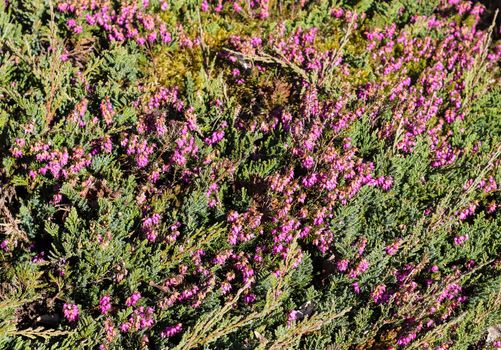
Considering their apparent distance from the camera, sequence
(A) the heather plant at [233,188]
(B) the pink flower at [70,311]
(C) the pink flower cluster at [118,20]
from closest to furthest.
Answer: (B) the pink flower at [70,311] < (A) the heather plant at [233,188] < (C) the pink flower cluster at [118,20]

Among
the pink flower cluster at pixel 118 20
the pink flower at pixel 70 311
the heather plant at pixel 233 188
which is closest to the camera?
the pink flower at pixel 70 311

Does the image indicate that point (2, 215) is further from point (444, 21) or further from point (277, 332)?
point (444, 21)

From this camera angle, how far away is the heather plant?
376 centimetres

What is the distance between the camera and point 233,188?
4426 millimetres

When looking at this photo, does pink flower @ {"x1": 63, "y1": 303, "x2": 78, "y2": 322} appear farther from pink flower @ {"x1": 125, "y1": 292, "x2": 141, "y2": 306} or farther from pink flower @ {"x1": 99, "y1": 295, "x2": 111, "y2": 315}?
pink flower @ {"x1": 125, "y1": 292, "x2": 141, "y2": 306}

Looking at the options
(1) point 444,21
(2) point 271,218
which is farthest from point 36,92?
(1) point 444,21

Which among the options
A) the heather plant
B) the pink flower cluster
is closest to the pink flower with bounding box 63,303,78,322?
the heather plant

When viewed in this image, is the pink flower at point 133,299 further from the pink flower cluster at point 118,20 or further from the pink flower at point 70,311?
the pink flower cluster at point 118,20

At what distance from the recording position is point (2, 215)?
4.00 metres

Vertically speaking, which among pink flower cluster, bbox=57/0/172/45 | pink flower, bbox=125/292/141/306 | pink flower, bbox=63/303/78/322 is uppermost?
pink flower cluster, bbox=57/0/172/45

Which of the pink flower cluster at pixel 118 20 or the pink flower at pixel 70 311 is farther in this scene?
the pink flower cluster at pixel 118 20

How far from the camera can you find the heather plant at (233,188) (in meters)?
3.76

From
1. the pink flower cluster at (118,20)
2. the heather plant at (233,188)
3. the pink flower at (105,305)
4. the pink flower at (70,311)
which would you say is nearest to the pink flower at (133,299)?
the heather plant at (233,188)

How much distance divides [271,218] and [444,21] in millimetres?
3834
